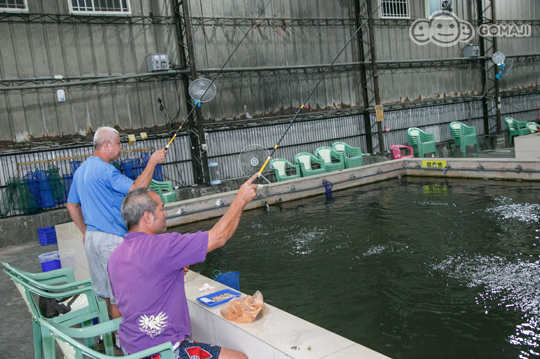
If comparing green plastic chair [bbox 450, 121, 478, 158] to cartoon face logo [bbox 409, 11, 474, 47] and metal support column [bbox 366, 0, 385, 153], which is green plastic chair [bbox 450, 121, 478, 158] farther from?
cartoon face logo [bbox 409, 11, 474, 47]

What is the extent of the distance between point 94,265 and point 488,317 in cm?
303

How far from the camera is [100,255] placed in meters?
3.05

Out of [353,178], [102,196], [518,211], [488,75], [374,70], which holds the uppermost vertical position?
[374,70]

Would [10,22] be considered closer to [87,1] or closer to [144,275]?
[87,1]

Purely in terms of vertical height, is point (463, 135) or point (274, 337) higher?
point (274, 337)

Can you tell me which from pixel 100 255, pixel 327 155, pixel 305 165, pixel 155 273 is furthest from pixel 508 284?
pixel 327 155

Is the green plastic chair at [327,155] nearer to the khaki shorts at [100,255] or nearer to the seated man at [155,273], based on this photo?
the khaki shorts at [100,255]

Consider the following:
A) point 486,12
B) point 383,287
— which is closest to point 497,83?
point 486,12

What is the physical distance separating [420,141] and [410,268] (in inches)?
373

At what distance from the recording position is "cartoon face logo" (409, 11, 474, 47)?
1526 cm

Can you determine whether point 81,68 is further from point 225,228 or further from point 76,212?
point 225,228

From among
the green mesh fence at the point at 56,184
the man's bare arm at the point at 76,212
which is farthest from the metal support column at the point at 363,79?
the man's bare arm at the point at 76,212

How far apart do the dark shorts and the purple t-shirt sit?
46 millimetres

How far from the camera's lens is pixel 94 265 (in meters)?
3.10
